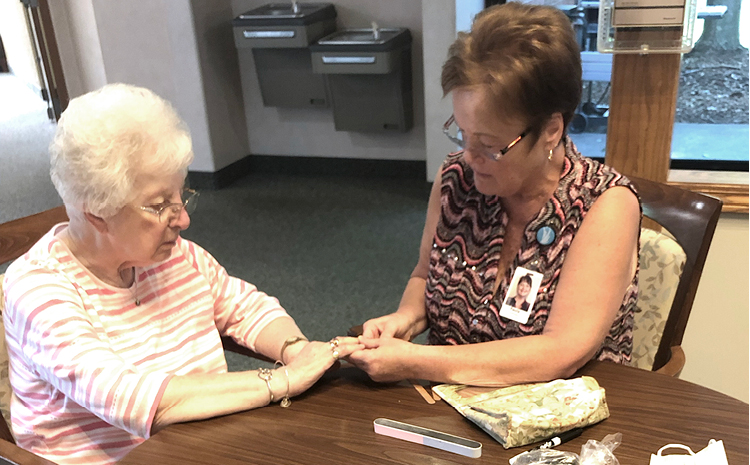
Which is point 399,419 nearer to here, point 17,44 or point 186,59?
point 186,59

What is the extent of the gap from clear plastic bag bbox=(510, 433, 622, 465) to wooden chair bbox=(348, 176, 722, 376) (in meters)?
0.49

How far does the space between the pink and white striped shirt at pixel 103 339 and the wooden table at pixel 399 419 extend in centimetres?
13

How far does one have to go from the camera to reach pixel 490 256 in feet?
4.90

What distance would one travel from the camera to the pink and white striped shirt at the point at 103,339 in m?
1.20

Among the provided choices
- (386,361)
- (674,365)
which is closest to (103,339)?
(386,361)

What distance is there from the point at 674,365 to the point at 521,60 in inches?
30.0

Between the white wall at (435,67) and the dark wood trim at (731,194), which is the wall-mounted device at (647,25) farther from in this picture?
the white wall at (435,67)

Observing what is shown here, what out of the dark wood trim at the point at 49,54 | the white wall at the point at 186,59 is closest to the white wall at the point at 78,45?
the dark wood trim at the point at 49,54

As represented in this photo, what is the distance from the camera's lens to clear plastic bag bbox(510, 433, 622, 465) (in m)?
1.04

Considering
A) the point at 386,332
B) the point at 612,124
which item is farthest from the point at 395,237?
the point at 386,332

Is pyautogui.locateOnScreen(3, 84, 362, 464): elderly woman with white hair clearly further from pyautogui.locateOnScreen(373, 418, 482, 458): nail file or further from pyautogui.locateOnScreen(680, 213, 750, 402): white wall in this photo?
pyautogui.locateOnScreen(680, 213, 750, 402): white wall

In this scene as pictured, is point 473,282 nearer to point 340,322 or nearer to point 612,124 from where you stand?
point 612,124

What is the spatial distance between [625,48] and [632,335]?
820 mm

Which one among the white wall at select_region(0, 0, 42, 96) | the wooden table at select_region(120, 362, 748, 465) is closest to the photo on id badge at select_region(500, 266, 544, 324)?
the wooden table at select_region(120, 362, 748, 465)
